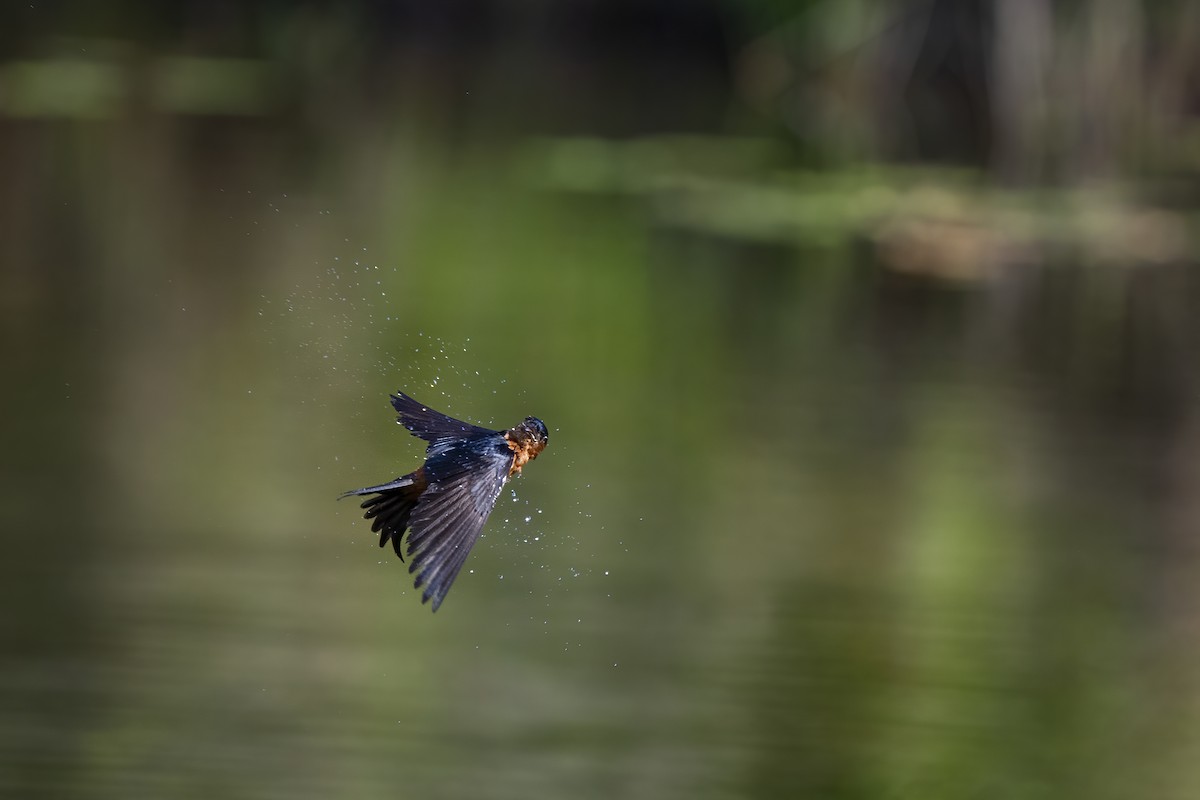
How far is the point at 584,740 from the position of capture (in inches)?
250

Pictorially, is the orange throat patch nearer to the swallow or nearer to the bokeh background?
the swallow

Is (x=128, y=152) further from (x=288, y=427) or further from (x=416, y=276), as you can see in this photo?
(x=288, y=427)

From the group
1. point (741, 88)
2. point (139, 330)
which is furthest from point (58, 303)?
point (741, 88)

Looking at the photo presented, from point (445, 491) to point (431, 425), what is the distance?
12.3 inches

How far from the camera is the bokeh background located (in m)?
6.47

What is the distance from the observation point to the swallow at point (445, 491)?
411 centimetres

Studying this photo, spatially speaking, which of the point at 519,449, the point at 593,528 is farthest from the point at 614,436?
the point at 519,449

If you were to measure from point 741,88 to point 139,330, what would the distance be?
16.1 m

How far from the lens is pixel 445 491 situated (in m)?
4.20

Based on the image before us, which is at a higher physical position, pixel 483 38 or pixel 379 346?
pixel 483 38

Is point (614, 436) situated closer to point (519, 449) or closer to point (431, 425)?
point (431, 425)


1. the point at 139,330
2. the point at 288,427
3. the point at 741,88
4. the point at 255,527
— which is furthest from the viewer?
the point at 741,88

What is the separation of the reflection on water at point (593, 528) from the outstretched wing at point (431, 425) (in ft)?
5.01

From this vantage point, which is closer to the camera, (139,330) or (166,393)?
(166,393)
